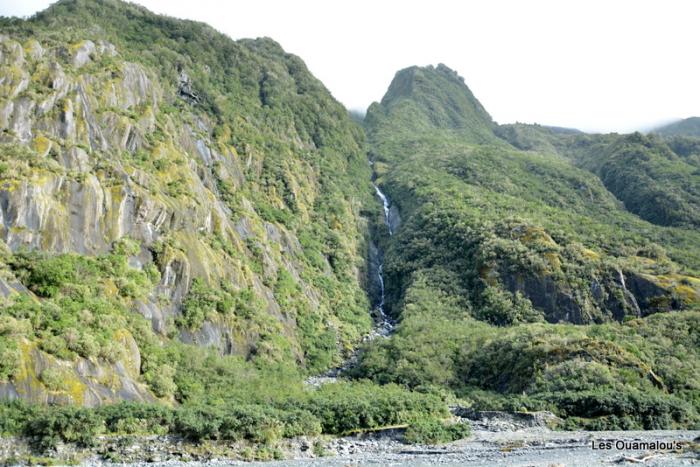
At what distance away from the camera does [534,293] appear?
73.6 m

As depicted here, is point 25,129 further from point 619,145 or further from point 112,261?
point 619,145

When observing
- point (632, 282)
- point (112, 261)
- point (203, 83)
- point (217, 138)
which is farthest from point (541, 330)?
point (203, 83)

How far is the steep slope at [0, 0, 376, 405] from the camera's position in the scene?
36.2 m

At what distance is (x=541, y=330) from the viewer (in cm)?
5666

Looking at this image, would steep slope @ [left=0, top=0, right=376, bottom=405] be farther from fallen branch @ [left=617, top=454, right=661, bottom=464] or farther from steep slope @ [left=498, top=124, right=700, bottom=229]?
steep slope @ [left=498, top=124, right=700, bottom=229]

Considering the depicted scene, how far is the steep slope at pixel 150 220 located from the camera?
3619 centimetres

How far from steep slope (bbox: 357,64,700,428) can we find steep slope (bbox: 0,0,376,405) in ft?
35.6

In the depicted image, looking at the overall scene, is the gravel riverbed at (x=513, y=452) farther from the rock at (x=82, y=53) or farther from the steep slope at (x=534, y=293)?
the rock at (x=82, y=53)

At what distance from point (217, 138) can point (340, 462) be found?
2422 inches

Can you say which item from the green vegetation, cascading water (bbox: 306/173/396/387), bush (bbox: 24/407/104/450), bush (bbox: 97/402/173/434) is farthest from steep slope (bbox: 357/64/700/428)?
bush (bbox: 24/407/104/450)

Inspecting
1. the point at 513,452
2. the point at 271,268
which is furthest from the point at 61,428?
the point at 271,268

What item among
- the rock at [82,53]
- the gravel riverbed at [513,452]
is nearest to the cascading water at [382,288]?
the gravel riverbed at [513,452]

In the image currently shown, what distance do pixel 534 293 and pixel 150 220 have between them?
48611 mm

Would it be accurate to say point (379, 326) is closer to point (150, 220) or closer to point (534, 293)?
point (534, 293)
